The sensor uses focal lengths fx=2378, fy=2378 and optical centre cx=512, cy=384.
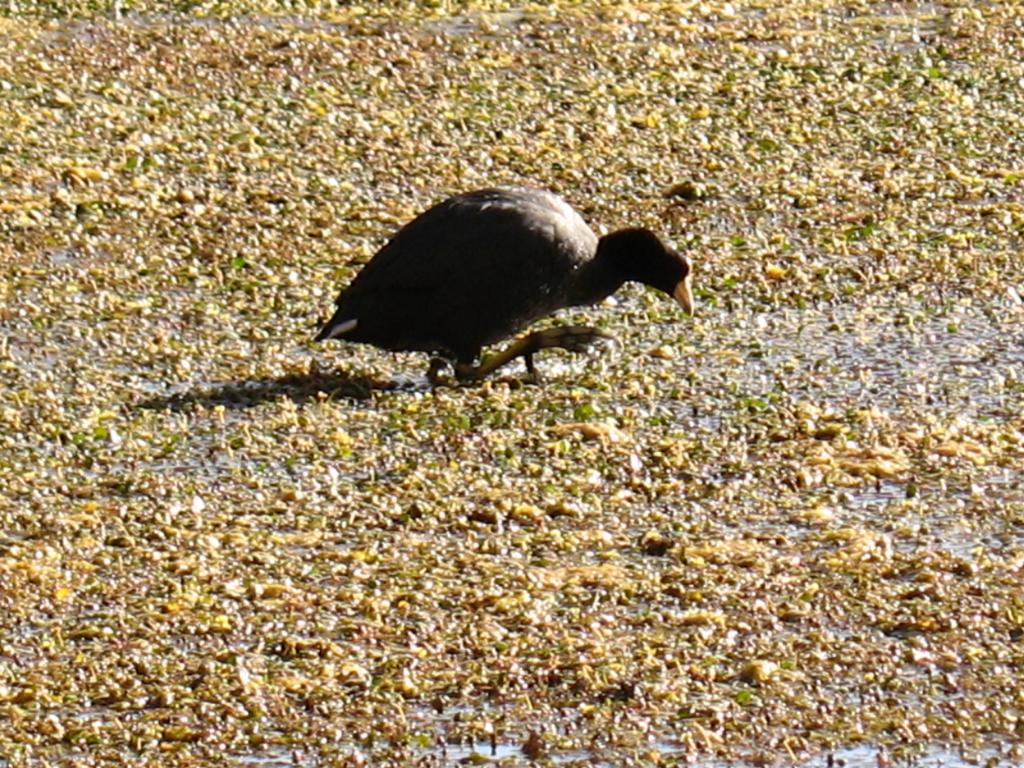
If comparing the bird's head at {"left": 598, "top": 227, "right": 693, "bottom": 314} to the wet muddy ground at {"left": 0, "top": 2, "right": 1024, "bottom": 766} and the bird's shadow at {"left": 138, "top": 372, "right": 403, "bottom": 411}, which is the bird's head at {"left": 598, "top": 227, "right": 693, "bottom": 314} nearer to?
the wet muddy ground at {"left": 0, "top": 2, "right": 1024, "bottom": 766}

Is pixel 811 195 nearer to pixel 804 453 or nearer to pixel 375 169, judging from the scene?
pixel 375 169

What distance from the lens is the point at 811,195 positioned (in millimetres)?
13031

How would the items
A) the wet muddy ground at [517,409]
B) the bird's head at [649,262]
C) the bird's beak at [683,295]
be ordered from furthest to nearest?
the bird's beak at [683,295], the bird's head at [649,262], the wet muddy ground at [517,409]

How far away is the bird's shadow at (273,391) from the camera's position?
33.0ft

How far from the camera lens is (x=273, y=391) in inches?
403

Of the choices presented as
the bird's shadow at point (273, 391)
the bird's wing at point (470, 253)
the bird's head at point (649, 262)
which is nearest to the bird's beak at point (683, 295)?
the bird's head at point (649, 262)

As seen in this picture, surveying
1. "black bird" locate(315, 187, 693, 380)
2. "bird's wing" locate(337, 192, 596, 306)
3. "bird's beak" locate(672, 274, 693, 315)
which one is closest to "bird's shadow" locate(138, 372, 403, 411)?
"black bird" locate(315, 187, 693, 380)

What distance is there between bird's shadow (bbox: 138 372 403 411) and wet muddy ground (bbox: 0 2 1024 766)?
0.08 feet

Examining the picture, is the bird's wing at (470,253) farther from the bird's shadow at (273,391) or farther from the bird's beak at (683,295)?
the bird's beak at (683,295)

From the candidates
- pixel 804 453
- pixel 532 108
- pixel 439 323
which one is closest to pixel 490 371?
pixel 439 323

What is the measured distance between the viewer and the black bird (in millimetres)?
10195

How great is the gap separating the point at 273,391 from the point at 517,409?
1.09 meters

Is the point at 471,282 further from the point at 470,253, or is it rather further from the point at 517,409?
the point at 517,409

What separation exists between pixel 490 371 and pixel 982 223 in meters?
3.40
